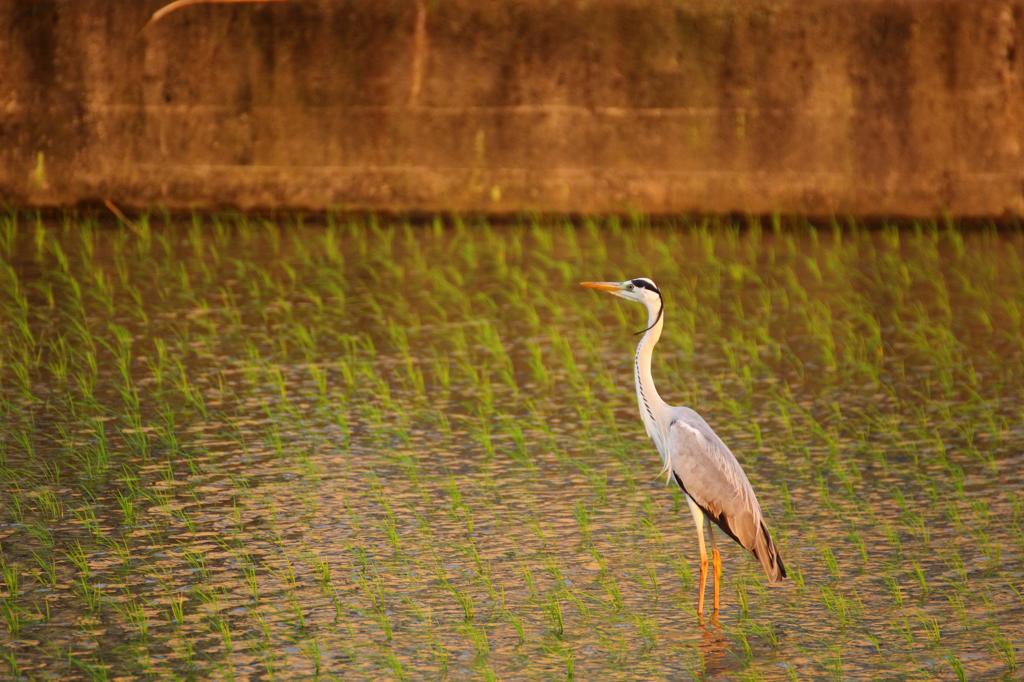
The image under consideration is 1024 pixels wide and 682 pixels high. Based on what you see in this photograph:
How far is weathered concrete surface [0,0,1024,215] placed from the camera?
1305 cm

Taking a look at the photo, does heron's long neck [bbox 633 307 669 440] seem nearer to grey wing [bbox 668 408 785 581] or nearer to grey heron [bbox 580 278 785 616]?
grey heron [bbox 580 278 785 616]

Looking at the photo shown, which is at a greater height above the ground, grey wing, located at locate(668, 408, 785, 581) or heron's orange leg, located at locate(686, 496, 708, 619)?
grey wing, located at locate(668, 408, 785, 581)

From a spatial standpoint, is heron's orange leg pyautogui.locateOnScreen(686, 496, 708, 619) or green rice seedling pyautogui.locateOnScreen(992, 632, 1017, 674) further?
heron's orange leg pyautogui.locateOnScreen(686, 496, 708, 619)

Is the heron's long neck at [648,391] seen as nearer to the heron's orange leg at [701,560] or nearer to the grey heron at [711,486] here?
the grey heron at [711,486]

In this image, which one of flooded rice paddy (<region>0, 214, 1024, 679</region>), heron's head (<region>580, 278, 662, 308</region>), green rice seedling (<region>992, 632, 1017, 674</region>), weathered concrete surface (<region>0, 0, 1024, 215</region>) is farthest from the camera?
A: weathered concrete surface (<region>0, 0, 1024, 215</region>)

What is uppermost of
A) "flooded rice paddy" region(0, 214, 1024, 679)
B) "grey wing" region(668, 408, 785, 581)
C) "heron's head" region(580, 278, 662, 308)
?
"heron's head" region(580, 278, 662, 308)

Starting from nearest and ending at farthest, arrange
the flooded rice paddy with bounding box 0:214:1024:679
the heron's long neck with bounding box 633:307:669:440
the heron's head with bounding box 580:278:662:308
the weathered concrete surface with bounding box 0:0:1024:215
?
the flooded rice paddy with bounding box 0:214:1024:679
the heron's long neck with bounding box 633:307:669:440
the heron's head with bounding box 580:278:662:308
the weathered concrete surface with bounding box 0:0:1024:215

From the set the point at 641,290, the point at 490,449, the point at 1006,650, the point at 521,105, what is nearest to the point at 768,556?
the point at 1006,650

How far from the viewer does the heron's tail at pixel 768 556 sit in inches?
245

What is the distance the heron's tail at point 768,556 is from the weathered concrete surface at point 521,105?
7.15 meters

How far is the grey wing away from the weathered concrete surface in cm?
690

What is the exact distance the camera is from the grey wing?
630 centimetres

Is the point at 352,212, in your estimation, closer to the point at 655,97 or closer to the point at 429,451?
the point at 655,97

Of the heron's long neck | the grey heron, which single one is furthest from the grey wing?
the heron's long neck
